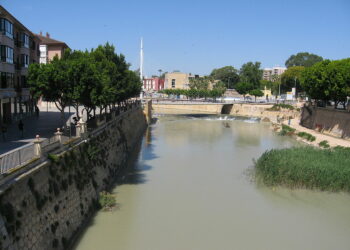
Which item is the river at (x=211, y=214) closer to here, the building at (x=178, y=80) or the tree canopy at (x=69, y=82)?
the tree canopy at (x=69, y=82)

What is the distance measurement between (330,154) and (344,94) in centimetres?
2238

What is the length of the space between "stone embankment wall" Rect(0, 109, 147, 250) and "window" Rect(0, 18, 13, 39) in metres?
14.5

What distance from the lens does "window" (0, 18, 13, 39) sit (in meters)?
31.9

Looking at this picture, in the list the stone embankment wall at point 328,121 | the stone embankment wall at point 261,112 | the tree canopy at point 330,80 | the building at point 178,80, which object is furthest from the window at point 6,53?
the building at point 178,80

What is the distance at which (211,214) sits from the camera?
22.7 metres

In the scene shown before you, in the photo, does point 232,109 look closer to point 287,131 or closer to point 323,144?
point 287,131

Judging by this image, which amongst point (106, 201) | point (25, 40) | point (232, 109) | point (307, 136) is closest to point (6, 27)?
point (25, 40)

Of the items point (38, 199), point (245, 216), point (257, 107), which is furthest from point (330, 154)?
point (257, 107)

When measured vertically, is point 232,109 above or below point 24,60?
below

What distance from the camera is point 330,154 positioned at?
3416cm

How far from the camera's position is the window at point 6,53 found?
32750 mm

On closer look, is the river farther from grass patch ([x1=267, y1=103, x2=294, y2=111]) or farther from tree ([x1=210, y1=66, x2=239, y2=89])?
tree ([x1=210, y1=66, x2=239, y2=89])

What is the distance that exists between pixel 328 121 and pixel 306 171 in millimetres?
34737

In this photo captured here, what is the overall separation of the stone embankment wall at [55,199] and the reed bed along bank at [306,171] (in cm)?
1330
